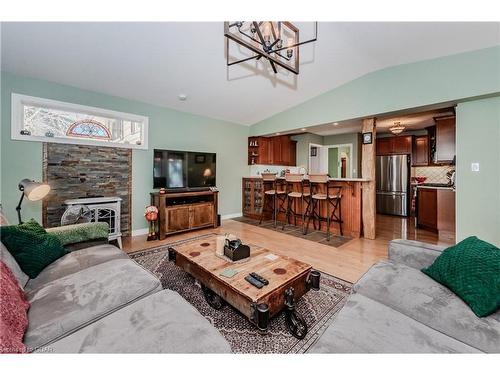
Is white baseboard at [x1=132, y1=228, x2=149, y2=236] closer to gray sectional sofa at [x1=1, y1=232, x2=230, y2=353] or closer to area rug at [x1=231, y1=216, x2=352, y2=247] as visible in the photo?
area rug at [x1=231, y1=216, x2=352, y2=247]

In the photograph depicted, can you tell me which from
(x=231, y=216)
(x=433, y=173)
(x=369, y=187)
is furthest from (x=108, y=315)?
(x=433, y=173)

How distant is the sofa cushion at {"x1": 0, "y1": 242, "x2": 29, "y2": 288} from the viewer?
136cm

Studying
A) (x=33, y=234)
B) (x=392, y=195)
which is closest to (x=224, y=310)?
(x=33, y=234)

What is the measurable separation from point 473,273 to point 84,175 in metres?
4.49

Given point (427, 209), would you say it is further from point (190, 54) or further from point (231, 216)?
point (190, 54)

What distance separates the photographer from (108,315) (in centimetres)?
114

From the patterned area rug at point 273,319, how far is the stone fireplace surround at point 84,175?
6.25 ft

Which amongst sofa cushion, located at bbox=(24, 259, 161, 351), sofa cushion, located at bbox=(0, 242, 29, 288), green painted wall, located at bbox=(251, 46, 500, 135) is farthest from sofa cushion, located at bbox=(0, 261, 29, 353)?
green painted wall, located at bbox=(251, 46, 500, 135)

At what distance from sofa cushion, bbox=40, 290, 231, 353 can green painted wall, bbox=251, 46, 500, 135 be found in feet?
12.5

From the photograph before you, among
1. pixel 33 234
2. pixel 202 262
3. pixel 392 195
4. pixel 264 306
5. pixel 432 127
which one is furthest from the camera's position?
pixel 392 195

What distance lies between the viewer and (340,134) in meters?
6.65

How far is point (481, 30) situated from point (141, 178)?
5092mm
